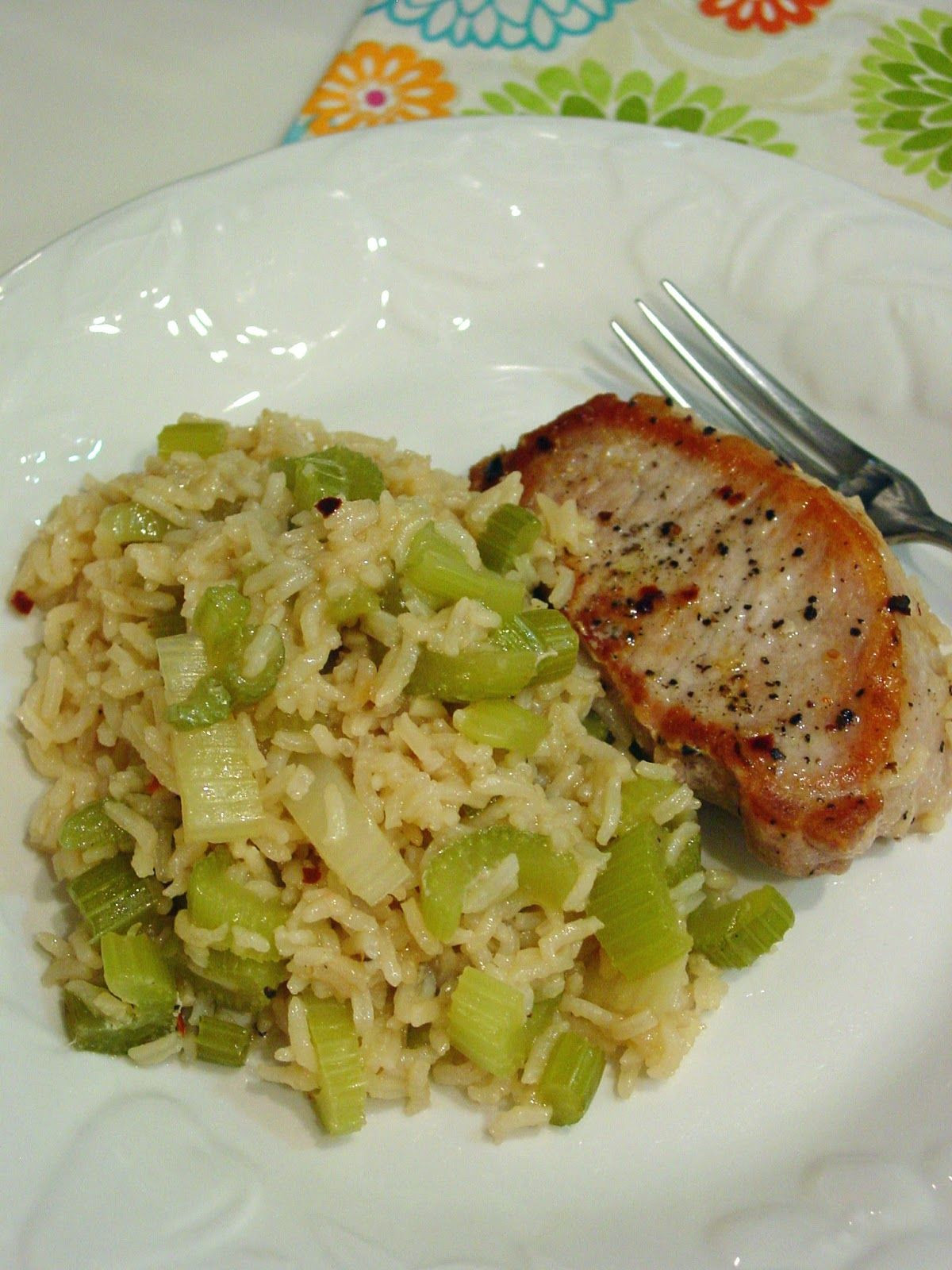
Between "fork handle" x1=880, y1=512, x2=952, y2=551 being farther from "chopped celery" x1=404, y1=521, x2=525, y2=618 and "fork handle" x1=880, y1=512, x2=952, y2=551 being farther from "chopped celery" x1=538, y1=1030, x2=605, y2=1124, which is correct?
"chopped celery" x1=538, y1=1030, x2=605, y2=1124

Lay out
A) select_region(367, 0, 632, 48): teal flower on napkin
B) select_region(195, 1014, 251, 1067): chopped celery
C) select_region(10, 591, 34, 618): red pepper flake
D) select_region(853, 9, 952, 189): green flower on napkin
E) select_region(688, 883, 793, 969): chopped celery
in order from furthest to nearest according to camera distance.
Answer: select_region(367, 0, 632, 48): teal flower on napkin
select_region(853, 9, 952, 189): green flower on napkin
select_region(10, 591, 34, 618): red pepper flake
select_region(688, 883, 793, 969): chopped celery
select_region(195, 1014, 251, 1067): chopped celery

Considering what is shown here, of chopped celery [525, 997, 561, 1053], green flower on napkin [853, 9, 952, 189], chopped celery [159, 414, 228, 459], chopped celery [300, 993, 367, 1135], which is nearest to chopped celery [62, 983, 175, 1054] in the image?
chopped celery [300, 993, 367, 1135]

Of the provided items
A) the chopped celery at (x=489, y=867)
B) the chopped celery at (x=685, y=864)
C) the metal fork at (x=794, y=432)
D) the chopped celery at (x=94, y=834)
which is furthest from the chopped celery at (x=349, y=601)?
the metal fork at (x=794, y=432)

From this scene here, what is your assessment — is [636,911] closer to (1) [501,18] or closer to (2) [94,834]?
(2) [94,834]

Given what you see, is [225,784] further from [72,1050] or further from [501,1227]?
[501,1227]

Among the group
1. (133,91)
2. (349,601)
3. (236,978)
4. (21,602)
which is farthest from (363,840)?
(133,91)

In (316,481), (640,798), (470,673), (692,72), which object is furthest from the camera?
(692,72)
